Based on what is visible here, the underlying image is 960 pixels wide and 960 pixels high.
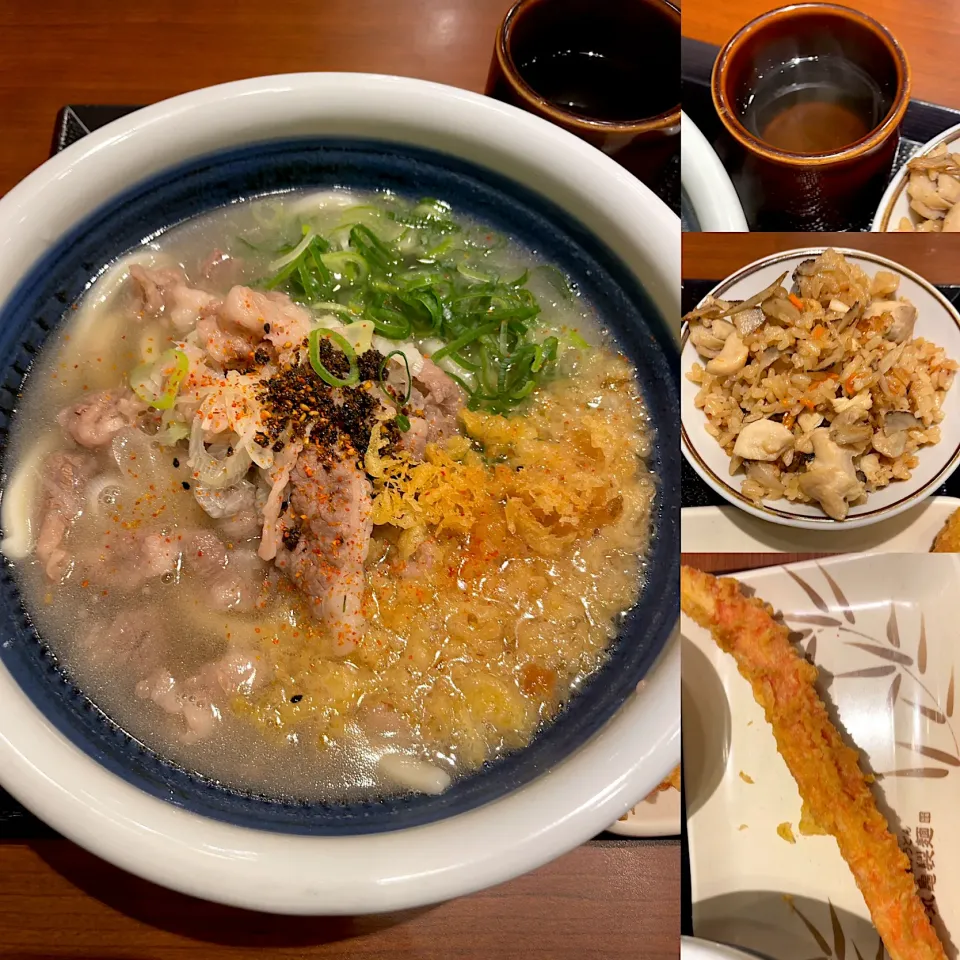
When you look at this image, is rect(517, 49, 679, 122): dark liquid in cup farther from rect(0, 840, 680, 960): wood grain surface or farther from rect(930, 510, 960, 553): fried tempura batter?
rect(0, 840, 680, 960): wood grain surface

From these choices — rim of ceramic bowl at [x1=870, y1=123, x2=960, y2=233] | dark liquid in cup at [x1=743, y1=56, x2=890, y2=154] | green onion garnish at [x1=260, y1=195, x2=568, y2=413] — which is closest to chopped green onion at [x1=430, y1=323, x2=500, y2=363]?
green onion garnish at [x1=260, y1=195, x2=568, y2=413]

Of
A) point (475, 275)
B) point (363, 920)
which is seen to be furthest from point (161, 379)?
point (363, 920)

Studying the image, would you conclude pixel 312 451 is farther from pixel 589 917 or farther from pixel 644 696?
pixel 589 917

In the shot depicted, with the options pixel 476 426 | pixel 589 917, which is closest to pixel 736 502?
pixel 476 426

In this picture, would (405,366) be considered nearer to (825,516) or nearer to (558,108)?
(558,108)

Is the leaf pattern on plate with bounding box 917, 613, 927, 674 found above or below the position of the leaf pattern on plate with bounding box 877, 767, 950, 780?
above

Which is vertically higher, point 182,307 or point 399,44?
point 399,44
